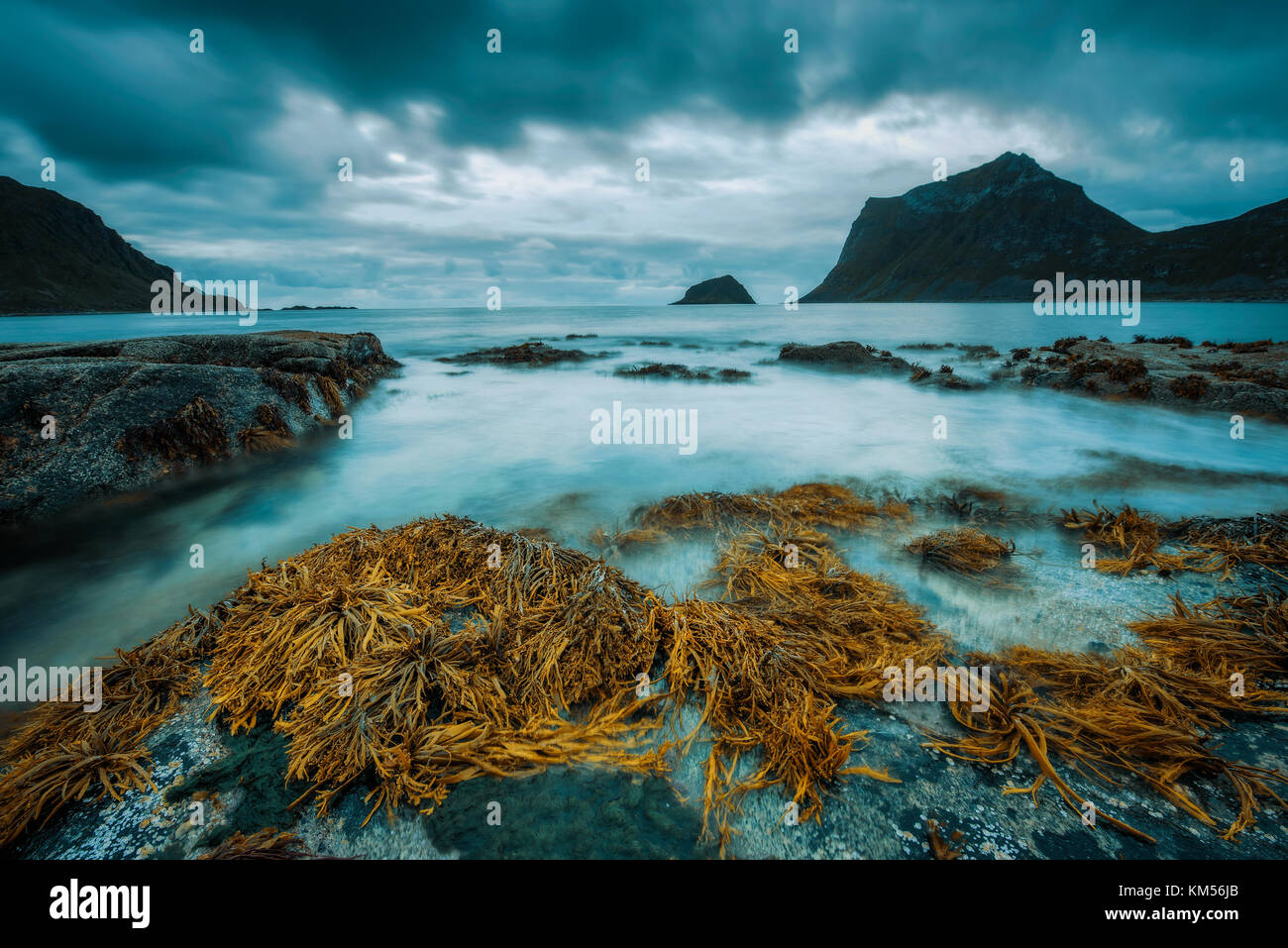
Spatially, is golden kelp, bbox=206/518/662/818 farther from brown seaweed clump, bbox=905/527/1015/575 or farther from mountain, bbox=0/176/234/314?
mountain, bbox=0/176/234/314

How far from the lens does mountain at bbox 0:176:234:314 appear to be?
8344 centimetres

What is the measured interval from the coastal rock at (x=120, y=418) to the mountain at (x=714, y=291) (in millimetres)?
166287

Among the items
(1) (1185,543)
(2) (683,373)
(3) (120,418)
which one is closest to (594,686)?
(1) (1185,543)

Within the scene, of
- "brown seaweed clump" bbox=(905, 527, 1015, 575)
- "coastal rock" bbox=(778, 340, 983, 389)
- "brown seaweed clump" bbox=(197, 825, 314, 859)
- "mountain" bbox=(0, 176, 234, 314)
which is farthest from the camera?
"mountain" bbox=(0, 176, 234, 314)

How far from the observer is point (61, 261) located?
318 feet

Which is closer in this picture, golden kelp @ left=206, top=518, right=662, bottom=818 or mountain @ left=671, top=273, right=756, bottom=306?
golden kelp @ left=206, top=518, right=662, bottom=818

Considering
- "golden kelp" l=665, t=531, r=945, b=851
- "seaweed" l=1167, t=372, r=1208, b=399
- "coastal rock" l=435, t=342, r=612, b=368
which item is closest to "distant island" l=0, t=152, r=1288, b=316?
"coastal rock" l=435, t=342, r=612, b=368

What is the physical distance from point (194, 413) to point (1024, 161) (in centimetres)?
19937

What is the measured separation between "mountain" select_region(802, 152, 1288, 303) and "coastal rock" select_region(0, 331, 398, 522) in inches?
4312

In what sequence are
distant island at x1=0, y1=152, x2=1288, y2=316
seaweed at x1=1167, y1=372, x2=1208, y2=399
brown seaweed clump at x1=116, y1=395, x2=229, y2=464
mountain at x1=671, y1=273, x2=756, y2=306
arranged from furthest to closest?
mountain at x1=671, y1=273, x2=756, y2=306 → distant island at x1=0, y1=152, x2=1288, y2=316 → seaweed at x1=1167, y1=372, x2=1208, y2=399 → brown seaweed clump at x1=116, y1=395, x2=229, y2=464

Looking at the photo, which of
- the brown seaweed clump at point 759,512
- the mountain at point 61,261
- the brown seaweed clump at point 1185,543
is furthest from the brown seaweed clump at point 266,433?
the mountain at point 61,261

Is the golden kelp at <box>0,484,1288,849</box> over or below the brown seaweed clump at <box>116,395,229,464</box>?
below

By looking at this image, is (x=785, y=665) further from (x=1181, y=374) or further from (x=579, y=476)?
(x=1181, y=374)
